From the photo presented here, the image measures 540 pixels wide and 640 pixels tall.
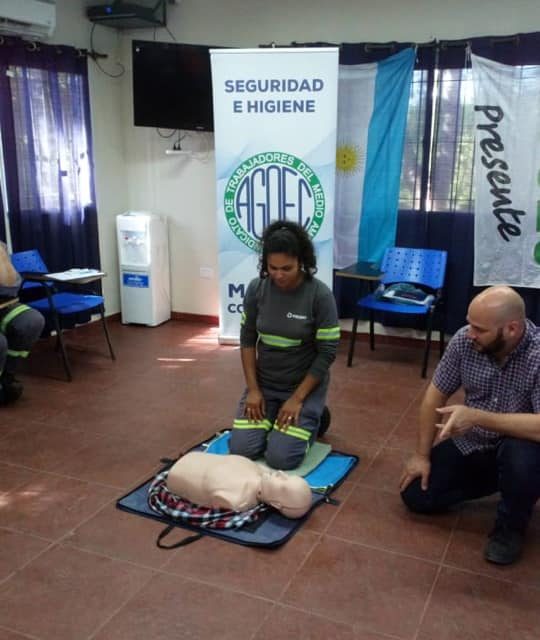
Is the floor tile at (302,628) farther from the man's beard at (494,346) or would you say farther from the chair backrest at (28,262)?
the chair backrest at (28,262)

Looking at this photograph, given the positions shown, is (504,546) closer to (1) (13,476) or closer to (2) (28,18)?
(1) (13,476)

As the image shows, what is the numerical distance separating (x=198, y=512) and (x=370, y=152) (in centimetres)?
282

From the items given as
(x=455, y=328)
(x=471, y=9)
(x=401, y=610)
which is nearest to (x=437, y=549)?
(x=401, y=610)

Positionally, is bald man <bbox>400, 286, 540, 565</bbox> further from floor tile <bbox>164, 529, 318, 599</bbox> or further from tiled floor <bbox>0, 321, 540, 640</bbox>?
floor tile <bbox>164, 529, 318, 599</bbox>

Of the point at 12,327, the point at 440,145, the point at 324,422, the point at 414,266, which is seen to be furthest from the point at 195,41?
the point at 324,422

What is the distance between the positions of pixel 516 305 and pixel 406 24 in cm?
281

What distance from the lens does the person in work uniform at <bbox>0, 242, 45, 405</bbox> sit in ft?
11.7

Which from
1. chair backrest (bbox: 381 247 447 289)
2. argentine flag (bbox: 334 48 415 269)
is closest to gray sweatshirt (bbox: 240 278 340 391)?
chair backrest (bbox: 381 247 447 289)

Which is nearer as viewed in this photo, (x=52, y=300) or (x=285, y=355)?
(x=285, y=355)

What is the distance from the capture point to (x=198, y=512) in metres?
2.44

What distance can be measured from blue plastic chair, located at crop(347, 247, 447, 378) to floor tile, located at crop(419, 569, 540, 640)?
204cm

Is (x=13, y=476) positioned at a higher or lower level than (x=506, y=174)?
lower

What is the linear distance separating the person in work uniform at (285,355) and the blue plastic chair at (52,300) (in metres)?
1.53

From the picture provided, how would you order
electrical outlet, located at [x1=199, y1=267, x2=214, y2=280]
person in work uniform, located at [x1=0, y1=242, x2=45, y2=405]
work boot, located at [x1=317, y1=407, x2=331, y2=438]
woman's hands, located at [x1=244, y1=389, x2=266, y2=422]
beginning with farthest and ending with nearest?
1. electrical outlet, located at [x1=199, y1=267, x2=214, y2=280]
2. person in work uniform, located at [x1=0, y1=242, x2=45, y2=405]
3. work boot, located at [x1=317, y1=407, x2=331, y2=438]
4. woman's hands, located at [x1=244, y1=389, x2=266, y2=422]
